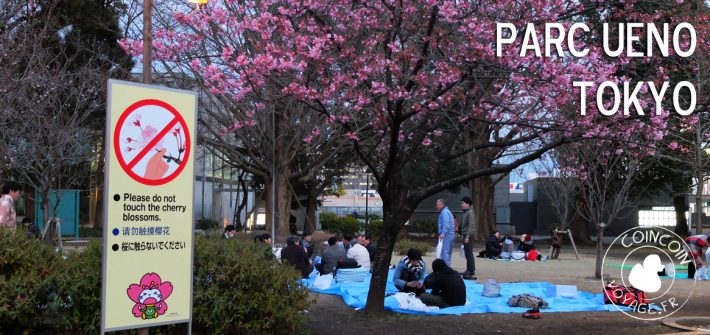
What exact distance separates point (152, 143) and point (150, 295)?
1.20 metres

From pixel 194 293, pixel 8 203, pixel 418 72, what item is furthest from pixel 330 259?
pixel 194 293

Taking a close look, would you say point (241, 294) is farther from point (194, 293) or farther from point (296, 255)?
point (296, 255)

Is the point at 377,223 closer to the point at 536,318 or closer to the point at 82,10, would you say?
the point at 82,10

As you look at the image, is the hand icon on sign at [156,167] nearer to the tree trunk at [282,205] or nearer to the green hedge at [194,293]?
the green hedge at [194,293]

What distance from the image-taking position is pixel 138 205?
5.59 metres

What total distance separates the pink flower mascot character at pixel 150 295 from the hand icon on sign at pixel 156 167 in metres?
0.77

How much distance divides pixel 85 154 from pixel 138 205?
65.7 feet

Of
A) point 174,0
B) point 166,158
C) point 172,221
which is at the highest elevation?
point 174,0

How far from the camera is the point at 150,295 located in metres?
5.76

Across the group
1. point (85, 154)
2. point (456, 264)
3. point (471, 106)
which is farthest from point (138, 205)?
point (85, 154)

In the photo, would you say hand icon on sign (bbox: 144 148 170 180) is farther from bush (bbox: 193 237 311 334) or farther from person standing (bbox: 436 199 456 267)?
person standing (bbox: 436 199 456 267)

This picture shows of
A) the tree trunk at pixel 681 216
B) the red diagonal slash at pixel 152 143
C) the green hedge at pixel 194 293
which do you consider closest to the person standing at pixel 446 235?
the green hedge at pixel 194 293

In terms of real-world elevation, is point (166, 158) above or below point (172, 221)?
above

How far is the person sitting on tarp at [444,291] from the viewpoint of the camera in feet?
34.9
